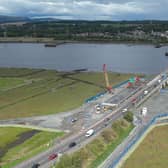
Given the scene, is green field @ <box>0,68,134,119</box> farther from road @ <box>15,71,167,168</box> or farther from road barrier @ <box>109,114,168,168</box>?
road barrier @ <box>109,114,168,168</box>

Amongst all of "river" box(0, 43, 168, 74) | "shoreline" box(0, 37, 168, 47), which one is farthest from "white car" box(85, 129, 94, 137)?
"shoreline" box(0, 37, 168, 47)

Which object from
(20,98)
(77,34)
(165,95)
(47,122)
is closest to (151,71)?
(165,95)

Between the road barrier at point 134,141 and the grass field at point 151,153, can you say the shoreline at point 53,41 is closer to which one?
the road barrier at point 134,141

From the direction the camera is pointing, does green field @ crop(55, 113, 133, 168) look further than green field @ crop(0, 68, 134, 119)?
No

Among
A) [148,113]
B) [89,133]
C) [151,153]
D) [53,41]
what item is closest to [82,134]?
[89,133]

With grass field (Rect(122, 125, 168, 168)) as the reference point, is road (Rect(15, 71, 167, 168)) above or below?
above
